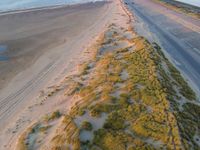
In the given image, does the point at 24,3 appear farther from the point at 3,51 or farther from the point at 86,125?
the point at 86,125

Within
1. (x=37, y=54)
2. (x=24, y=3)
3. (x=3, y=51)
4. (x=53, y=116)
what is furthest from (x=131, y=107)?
(x=24, y=3)

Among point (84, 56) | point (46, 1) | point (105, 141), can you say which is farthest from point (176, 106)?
point (46, 1)

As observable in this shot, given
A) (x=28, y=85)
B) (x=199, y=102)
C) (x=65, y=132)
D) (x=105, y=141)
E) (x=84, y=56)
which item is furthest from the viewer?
(x=84, y=56)

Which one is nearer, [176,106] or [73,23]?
[176,106]

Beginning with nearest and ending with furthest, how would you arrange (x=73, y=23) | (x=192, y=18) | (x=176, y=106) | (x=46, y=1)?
(x=176, y=106) < (x=73, y=23) < (x=192, y=18) < (x=46, y=1)

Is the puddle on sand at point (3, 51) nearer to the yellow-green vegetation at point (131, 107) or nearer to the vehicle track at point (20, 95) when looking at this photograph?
the vehicle track at point (20, 95)

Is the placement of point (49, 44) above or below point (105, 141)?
below

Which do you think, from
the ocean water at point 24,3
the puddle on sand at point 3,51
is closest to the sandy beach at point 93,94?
the puddle on sand at point 3,51

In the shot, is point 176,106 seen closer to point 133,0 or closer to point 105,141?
point 105,141
